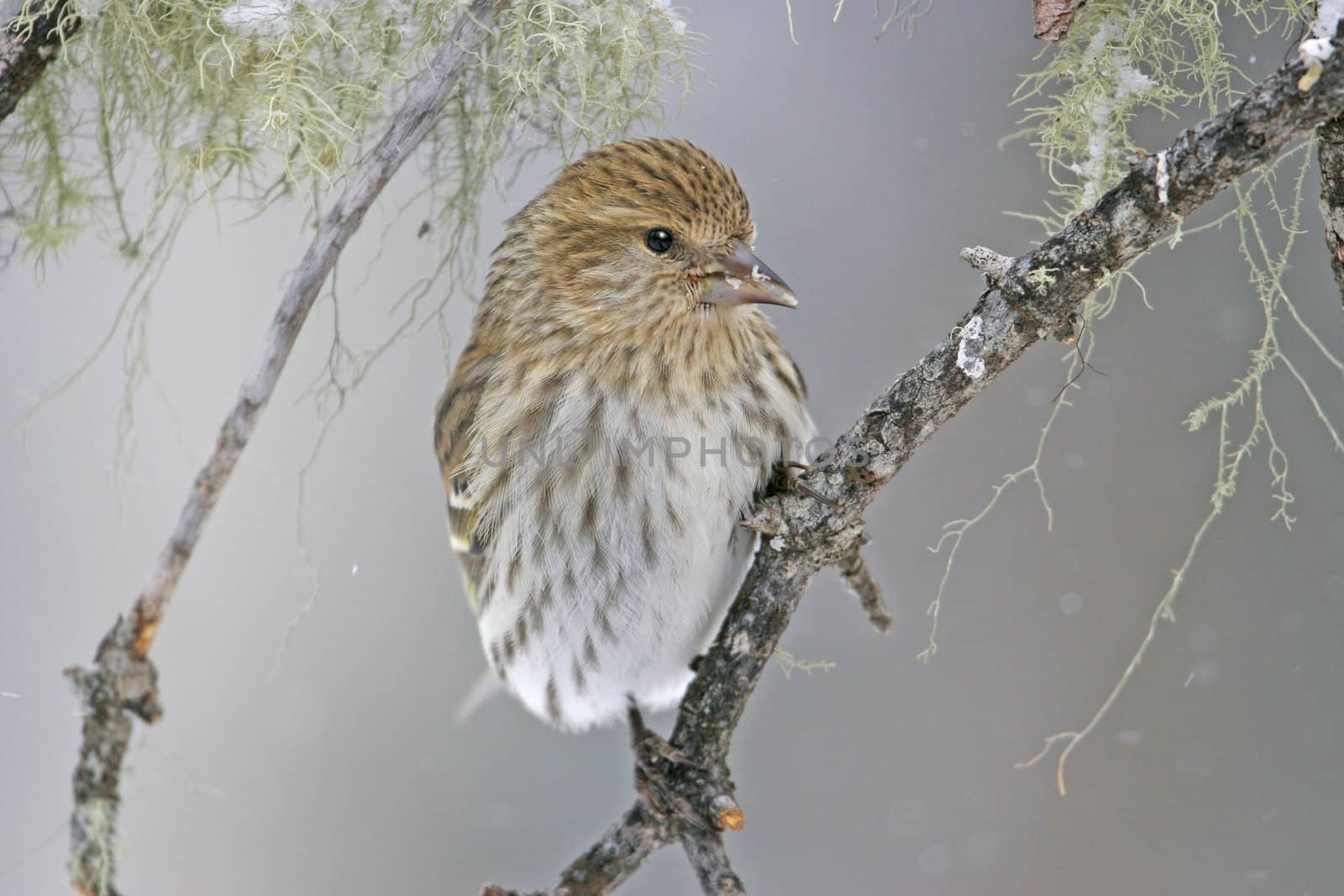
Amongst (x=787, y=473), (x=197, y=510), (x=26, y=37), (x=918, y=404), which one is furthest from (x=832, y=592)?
(x=26, y=37)

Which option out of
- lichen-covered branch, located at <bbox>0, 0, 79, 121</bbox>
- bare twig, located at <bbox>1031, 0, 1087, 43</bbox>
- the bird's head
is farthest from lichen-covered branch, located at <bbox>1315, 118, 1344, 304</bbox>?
lichen-covered branch, located at <bbox>0, 0, 79, 121</bbox>

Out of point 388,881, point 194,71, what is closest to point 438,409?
point 194,71

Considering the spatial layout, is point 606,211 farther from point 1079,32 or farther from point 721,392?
point 1079,32

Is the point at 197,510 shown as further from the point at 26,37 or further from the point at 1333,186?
the point at 1333,186

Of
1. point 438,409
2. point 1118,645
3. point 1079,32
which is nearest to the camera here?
point 1079,32

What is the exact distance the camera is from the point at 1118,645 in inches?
120

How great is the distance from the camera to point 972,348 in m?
1.42

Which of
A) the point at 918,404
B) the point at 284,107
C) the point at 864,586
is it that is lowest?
the point at 918,404

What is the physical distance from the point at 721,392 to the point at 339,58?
2.45 ft

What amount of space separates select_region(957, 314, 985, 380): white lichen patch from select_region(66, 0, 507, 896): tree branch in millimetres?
743

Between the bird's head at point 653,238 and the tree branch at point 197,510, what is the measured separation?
28 cm

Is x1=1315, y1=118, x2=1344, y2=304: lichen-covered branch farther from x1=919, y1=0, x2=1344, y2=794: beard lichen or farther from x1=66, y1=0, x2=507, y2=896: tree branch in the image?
x1=66, y1=0, x2=507, y2=896: tree branch

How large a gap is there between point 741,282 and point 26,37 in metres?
1.03

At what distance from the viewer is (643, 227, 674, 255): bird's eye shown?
174 cm
